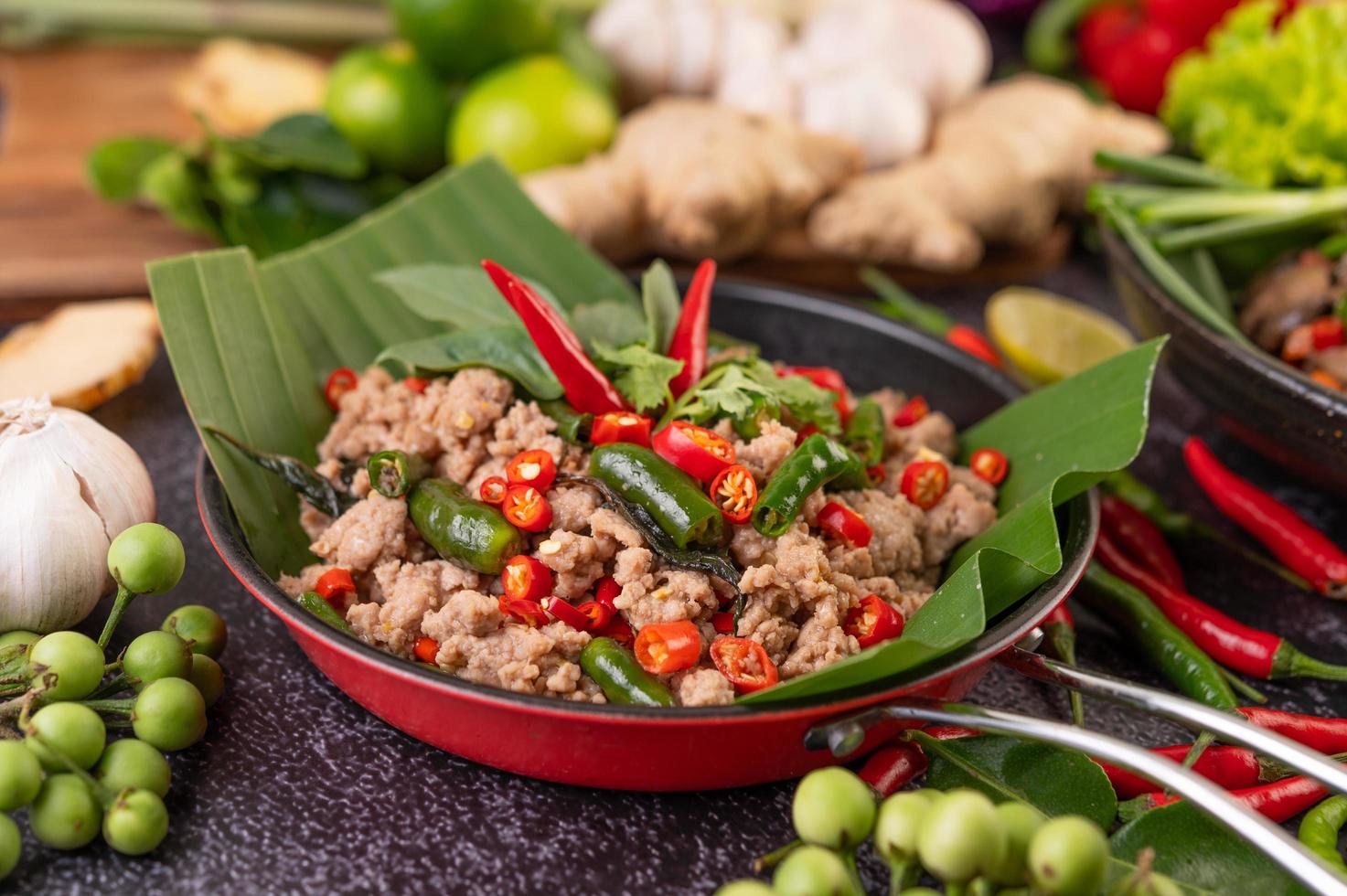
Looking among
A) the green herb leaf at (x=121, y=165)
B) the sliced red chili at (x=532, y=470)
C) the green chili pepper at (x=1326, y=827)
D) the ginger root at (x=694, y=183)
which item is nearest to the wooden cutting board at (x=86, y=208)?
the green herb leaf at (x=121, y=165)

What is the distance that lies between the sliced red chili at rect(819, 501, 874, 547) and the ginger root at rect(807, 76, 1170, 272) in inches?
77.0

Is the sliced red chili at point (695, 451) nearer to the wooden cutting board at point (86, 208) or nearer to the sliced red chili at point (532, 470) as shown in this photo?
the sliced red chili at point (532, 470)

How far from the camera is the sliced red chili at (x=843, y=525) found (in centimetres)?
215

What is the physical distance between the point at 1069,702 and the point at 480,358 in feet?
4.51

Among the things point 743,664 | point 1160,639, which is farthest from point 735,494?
point 1160,639

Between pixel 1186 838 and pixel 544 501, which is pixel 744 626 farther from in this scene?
pixel 1186 838

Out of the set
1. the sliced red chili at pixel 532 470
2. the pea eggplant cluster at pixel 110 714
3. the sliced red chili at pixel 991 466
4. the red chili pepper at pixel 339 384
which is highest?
the sliced red chili at pixel 532 470

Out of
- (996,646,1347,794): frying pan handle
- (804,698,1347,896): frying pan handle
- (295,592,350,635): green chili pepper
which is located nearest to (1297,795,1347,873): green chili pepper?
(996,646,1347,794): frying pan handle

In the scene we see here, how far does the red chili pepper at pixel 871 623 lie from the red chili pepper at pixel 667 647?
305 mm

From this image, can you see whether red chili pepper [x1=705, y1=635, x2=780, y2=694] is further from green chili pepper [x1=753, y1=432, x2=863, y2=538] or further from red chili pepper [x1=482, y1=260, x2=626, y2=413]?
red chili pepper [x1=482, y1=260, x2=626, y2=413]

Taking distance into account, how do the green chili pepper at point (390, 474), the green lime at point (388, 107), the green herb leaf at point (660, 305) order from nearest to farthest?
the green chili pepper at point (390, 474), the green herb leaf at point (660, 305), the green lime at point (388, 107)

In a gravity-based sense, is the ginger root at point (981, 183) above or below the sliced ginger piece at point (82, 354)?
above

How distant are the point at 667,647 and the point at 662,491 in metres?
0.28

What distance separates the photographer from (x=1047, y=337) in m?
3.43
